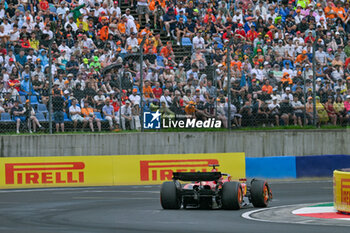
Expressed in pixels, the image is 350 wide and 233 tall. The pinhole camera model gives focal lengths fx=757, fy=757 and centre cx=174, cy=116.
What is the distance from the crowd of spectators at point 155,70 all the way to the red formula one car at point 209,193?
772 cm

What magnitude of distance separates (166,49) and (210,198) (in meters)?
10.8

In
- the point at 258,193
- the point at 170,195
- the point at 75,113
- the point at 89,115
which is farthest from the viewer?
the point at 89,115

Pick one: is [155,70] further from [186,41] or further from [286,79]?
[286,79]

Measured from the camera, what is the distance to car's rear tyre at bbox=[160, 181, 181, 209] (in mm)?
14250

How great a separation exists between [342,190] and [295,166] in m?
10.4

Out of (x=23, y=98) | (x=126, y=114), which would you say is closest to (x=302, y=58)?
(x=126, y=114)

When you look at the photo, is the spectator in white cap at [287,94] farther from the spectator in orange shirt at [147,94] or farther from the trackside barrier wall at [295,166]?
the spectator in orange shirt at [147,94]

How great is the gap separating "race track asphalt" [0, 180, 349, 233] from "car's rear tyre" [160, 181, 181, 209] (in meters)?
0.19

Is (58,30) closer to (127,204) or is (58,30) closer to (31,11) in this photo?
(31,11)

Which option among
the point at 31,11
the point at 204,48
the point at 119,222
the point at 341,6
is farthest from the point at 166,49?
the point at 119,222

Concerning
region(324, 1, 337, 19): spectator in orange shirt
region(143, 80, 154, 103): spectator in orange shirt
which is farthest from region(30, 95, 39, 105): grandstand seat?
region(324, 1, 337, 19): spectator in orange shirt

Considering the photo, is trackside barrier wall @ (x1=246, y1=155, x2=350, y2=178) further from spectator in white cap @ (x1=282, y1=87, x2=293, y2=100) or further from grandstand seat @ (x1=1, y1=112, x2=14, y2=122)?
grandstand seat @ (x1=1, y1=112, x2=14, y2=122)

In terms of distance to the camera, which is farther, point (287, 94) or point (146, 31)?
point (146, 31)

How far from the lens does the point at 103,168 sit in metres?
22.1
